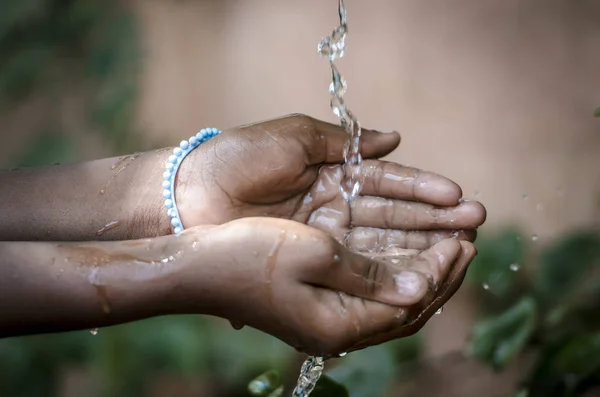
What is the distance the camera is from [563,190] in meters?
2.14

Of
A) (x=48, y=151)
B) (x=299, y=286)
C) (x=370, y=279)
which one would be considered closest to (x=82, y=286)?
(x=299, y=286)

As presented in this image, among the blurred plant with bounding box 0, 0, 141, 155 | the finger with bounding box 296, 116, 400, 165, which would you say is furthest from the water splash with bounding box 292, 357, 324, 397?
the blurred plant with bounding box 0, 0, 141, 155

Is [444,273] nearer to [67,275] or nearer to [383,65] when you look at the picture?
[67,275]

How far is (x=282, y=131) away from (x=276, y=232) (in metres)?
0.41

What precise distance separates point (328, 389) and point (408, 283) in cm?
51

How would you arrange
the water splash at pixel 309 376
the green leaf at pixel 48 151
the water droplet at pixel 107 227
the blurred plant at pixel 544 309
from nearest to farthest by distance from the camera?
the water splash at pixel 309 376
the water droplet at pixel 107 227
the blurred plant at pixel 544 309
the green leaf at pixel 48 151

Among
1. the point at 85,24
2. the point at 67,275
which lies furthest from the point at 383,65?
the point at 67,275

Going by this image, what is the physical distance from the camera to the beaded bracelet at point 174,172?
1278 millimetres

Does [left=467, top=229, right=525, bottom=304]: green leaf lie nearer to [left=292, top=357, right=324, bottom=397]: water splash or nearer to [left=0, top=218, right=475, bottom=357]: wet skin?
[left=292, top=357, right=324, bottom=397]: water splash

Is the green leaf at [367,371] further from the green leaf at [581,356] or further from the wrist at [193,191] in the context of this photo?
the wrist at [193,191]

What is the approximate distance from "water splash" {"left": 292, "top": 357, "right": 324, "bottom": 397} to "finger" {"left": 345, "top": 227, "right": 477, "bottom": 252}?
0.24m

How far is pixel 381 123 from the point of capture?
2.34m

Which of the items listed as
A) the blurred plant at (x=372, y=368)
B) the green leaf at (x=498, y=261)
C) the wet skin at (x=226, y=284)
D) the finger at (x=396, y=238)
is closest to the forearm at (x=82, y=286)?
the wet skin at (x=226, y=284)

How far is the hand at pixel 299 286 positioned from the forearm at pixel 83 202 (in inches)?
15.6
